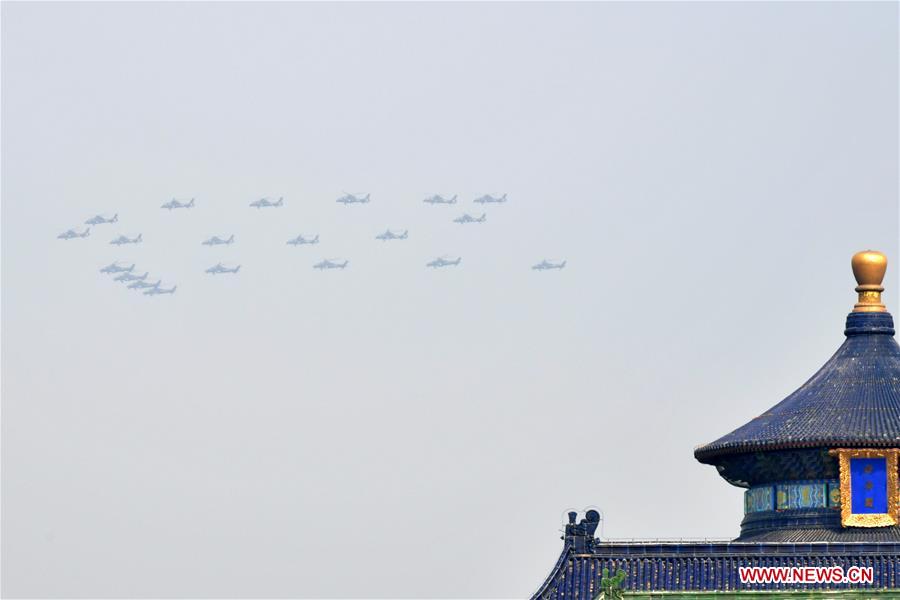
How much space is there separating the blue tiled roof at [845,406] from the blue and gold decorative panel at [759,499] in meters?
1.27

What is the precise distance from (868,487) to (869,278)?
736 centimetres

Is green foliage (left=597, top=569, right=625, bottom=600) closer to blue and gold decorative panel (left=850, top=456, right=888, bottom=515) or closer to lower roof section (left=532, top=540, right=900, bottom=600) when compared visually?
lower roof section (left=532, top=540, right=900, bottom=600)

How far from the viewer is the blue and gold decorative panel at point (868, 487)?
2505 inches

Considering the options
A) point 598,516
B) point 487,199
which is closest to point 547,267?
point 487,199

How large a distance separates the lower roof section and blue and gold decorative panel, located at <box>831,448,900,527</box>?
433 cm

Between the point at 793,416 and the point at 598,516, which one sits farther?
the point at 793,416

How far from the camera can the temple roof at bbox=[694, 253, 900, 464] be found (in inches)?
2534

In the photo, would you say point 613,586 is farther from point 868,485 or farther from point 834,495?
point 868,485

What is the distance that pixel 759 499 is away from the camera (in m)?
66.8

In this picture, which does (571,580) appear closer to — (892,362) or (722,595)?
(722,595)

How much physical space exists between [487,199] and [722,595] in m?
44.2

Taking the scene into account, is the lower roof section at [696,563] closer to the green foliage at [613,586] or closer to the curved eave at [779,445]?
the green foliage at [613,586]

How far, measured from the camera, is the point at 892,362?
6762 centimetres

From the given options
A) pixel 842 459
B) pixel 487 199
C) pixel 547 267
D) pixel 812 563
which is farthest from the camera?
pixel 487 199
